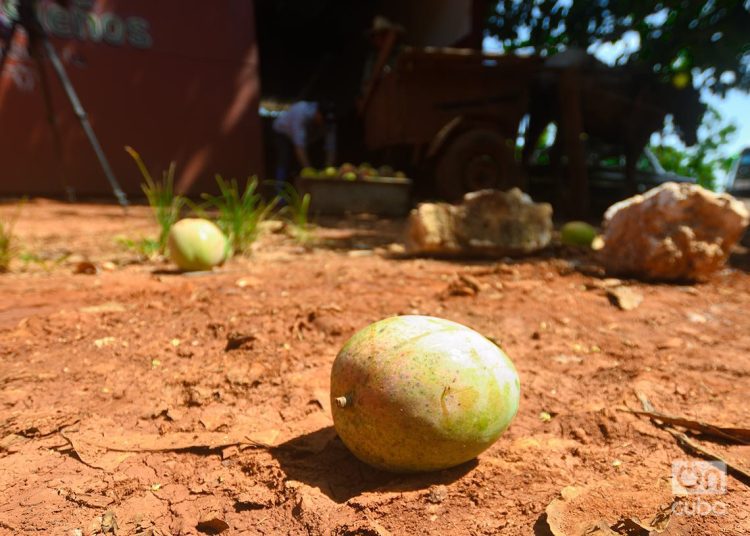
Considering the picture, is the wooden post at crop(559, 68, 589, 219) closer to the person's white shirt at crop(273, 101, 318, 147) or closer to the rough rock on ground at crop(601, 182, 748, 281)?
the rough rock on ground at crop(601, 182, 748, 281)

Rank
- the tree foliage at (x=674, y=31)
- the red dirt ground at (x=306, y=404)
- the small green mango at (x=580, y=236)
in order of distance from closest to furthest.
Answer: the red dirt ground at (x=306, y=404)
the small green mango at (x=580, y=236)
the tree foliage at (x=674, y=31)

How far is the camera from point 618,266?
3.64 meters

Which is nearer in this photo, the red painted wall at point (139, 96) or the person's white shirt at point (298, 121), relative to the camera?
the red painted wall at point (139, 96)

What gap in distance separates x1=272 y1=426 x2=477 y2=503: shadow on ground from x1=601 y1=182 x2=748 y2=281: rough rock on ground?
2648mm

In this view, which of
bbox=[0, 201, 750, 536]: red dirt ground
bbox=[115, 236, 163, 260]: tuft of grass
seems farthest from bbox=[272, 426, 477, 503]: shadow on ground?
bbox=[115, 236, 163, 260]: tuft of grass

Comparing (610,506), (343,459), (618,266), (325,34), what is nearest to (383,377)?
(343,459)

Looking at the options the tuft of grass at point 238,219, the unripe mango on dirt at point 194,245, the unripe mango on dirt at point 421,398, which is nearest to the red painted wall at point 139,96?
the tuft of grass at point 238,219

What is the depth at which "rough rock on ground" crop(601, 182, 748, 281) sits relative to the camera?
3.38 m

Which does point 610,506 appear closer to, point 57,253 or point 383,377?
point 383,377

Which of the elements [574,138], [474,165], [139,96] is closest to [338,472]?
[474,165]

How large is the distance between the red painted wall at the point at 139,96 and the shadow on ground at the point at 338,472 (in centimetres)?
733

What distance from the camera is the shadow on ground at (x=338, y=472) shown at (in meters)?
1.36

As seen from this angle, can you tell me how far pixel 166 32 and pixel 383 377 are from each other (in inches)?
343

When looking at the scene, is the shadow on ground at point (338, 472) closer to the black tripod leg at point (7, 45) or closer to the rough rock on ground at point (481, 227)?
the rough rock on ground at point (481, 227)
